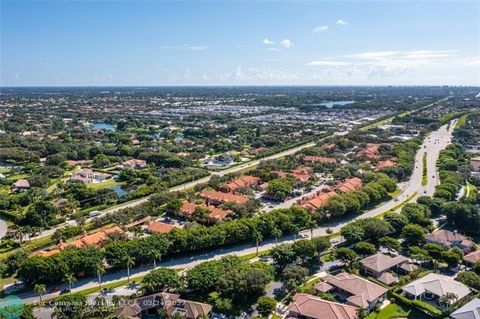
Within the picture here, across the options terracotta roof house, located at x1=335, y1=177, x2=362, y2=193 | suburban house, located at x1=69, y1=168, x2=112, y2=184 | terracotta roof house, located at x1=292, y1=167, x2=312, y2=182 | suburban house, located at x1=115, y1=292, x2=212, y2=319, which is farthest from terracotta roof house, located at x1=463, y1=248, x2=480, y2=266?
suburban house, located at x1=69, y1=168, x2=112, y2=184

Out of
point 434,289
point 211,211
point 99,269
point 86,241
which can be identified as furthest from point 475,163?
point 99,269

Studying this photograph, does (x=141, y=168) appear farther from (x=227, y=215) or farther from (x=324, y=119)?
(x=324, y=119)

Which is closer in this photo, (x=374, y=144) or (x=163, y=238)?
(x=163, y=238)

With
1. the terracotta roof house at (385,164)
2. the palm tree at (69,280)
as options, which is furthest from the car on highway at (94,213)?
the terracotta roof house at (385,164)

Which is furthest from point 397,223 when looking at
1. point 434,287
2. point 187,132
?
point 187,132

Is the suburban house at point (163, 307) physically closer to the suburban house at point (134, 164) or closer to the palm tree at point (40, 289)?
the palm tree at point (40, 289)
